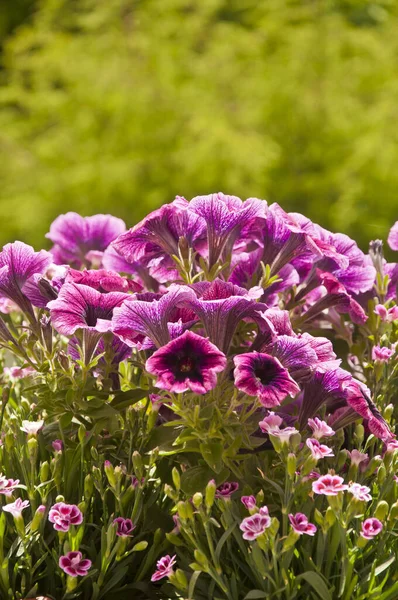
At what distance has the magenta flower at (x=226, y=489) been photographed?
1.32 metres

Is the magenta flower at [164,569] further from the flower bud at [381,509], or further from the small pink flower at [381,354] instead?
the small pink flower at [381,354]

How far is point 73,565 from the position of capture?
130 cm

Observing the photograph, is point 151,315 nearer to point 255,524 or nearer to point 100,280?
point 100,280

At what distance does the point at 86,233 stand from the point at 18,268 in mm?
520

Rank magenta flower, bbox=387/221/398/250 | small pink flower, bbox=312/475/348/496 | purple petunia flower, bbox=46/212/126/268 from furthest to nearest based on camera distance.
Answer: purple petunia flower, bbox=46/212/126/268 < magenta flower, bbox=387/221/398/250 < small pink flower, bbox=312/475/348/496

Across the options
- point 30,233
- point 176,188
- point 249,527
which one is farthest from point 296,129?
point 249,527

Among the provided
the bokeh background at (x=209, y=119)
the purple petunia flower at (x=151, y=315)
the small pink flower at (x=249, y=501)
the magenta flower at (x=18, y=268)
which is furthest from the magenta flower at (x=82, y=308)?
the bokeh background at (x=209, y=119)

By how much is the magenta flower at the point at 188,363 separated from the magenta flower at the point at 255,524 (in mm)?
214

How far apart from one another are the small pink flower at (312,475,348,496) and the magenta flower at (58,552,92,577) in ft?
1.33

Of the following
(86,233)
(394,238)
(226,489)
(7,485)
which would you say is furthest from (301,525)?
(86,233)

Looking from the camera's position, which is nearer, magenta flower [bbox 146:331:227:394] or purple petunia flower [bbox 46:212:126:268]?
magenta flower [bbox 146:331:227:394]

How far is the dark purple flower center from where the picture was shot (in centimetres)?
127

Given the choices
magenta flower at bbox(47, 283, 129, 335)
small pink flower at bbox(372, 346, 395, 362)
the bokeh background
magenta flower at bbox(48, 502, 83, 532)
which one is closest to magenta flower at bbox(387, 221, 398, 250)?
small pink flower at bbox(372, 346, 395, 362)

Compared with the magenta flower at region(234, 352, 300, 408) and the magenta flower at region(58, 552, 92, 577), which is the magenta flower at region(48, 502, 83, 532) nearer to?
the magenta flower at region(58, 552, 92, 577)
